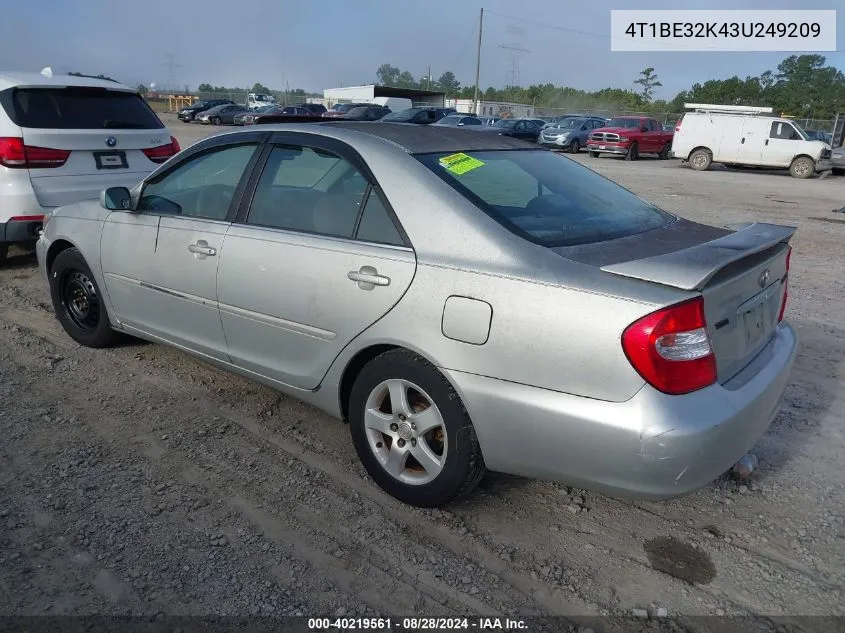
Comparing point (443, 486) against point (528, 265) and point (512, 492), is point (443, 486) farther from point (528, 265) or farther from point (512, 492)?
point (528, 265)

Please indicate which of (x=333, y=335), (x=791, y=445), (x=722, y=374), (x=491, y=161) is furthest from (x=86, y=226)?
(x=791, y=445)

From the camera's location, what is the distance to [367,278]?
2824 mm

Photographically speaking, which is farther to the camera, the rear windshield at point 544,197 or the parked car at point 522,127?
the parked car at point 522,127

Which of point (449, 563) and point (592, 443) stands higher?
point (592, 443)

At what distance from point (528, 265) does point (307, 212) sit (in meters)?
1.27

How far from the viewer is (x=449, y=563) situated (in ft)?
8.50

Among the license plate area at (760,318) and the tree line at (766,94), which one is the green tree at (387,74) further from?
the license plate area at (760,318)

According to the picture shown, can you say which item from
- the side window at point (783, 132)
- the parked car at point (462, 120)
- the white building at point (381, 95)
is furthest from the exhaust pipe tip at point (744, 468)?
the white building at point (381, 95)

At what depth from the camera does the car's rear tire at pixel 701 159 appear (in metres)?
23.2

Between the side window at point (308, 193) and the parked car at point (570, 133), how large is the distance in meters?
25.2

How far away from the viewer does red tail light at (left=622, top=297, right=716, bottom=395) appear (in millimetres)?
2205

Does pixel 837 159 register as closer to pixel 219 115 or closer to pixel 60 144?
pixel 60 144

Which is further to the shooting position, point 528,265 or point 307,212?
point 307,212

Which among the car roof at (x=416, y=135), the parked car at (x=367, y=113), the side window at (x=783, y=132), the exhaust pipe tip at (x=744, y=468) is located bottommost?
the exhaust pipe tip at (x=744, y=468)
